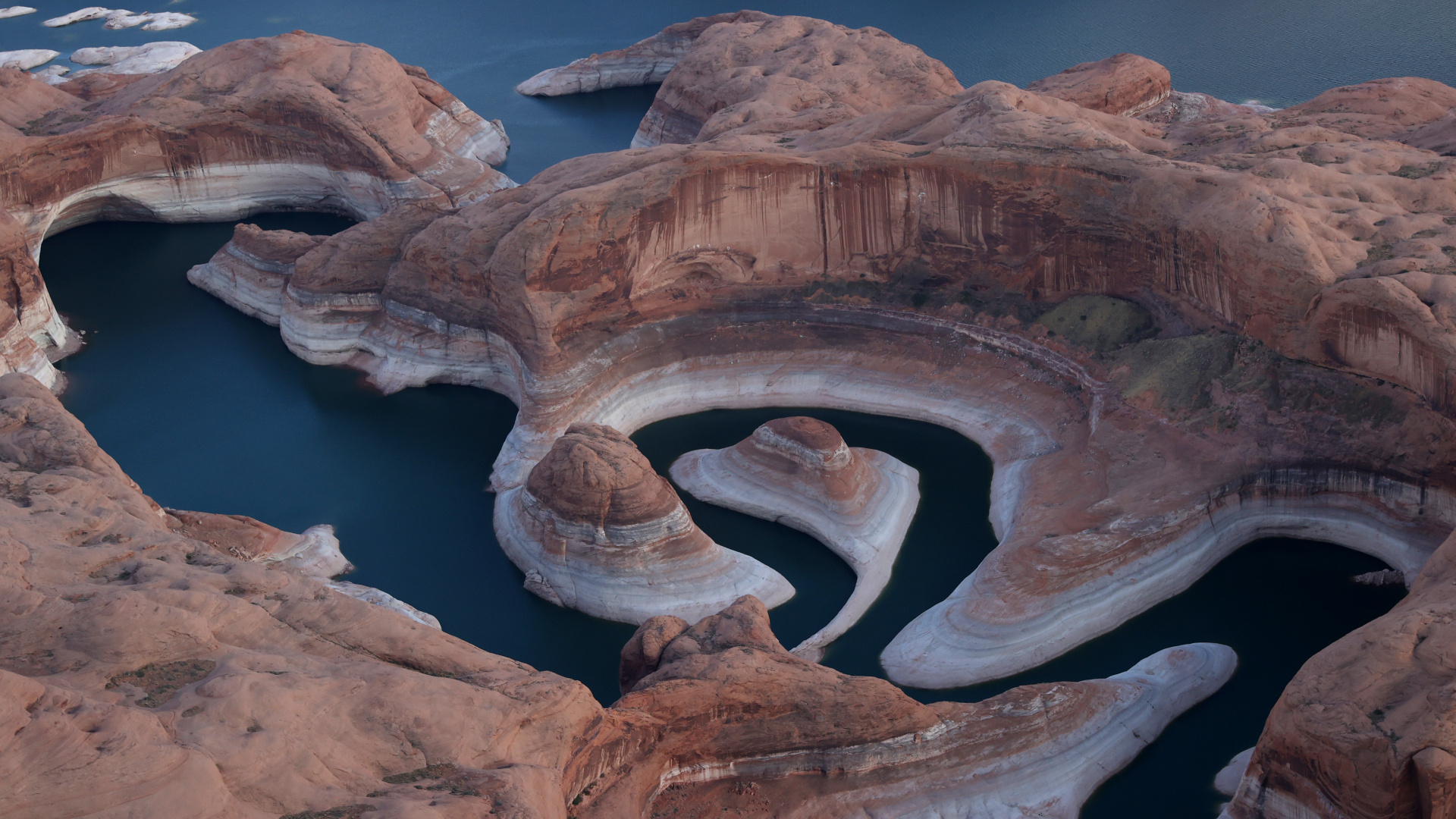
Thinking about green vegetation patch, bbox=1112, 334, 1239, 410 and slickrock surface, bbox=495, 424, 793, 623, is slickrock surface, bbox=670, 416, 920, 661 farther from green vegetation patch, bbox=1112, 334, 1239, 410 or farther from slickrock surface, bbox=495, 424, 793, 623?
green vegetation patch, bbox=1112, 334, 1239, 410

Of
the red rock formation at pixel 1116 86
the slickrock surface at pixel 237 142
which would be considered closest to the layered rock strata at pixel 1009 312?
the red rock formation at pixel 1116 86

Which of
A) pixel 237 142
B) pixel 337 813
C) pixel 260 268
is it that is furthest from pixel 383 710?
pixel 237 142

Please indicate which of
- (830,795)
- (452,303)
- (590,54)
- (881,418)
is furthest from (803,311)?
(590,54)

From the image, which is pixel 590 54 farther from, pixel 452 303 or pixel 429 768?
pixel 429 768

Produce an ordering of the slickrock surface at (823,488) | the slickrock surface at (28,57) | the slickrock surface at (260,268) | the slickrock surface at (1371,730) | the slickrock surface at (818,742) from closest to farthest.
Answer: the slickrock surface at (1371,730) → the slickrock surface at (818,742) → the slickrock surface at (823,488) → the slickrock surface at (260,268) → the slickrock surface at (28,57)

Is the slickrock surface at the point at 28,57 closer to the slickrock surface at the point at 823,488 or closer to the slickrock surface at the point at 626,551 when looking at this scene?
the slickrock surface at the point at 626,551

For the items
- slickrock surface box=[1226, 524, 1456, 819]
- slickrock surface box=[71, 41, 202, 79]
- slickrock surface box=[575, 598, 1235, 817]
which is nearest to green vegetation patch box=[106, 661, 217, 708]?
slickrock surface box=[575, 598, 1235, 817]
